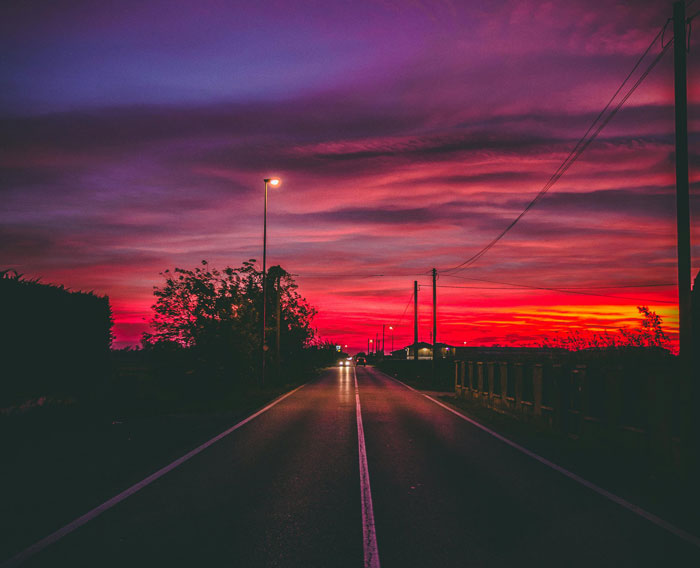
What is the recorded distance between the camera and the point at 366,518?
696 centimetres

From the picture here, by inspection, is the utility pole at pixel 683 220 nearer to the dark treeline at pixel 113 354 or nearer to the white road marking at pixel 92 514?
the white road marking at pixel 92 514

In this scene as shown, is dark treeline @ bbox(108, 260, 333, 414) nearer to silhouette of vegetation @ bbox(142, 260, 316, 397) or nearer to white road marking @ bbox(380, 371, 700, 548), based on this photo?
silhouette of vegetation @ bbox(142, 260, 316, 397)

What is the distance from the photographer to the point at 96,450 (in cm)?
1166

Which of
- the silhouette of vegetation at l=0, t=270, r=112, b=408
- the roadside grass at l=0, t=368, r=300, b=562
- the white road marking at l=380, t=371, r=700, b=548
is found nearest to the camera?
the white road marking at l=380, t=371, r=700, b=548

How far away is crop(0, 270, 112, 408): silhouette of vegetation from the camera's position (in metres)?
14.8

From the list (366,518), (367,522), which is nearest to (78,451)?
(366,518)

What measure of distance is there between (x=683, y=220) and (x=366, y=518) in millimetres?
7787

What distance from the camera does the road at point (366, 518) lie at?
222 inches

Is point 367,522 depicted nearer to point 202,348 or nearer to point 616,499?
point 616,499

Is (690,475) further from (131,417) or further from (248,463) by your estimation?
(131,417)

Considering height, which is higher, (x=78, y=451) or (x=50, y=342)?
(x=50, y=342)

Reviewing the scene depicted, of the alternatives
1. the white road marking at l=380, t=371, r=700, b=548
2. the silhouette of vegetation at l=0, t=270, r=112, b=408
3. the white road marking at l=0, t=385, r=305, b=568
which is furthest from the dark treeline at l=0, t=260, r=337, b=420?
the white road marking at l=380, t=371, r=700, b=548

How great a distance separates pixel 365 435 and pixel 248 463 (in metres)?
4.65

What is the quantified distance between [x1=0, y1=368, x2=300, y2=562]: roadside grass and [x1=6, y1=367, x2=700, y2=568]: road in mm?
628
